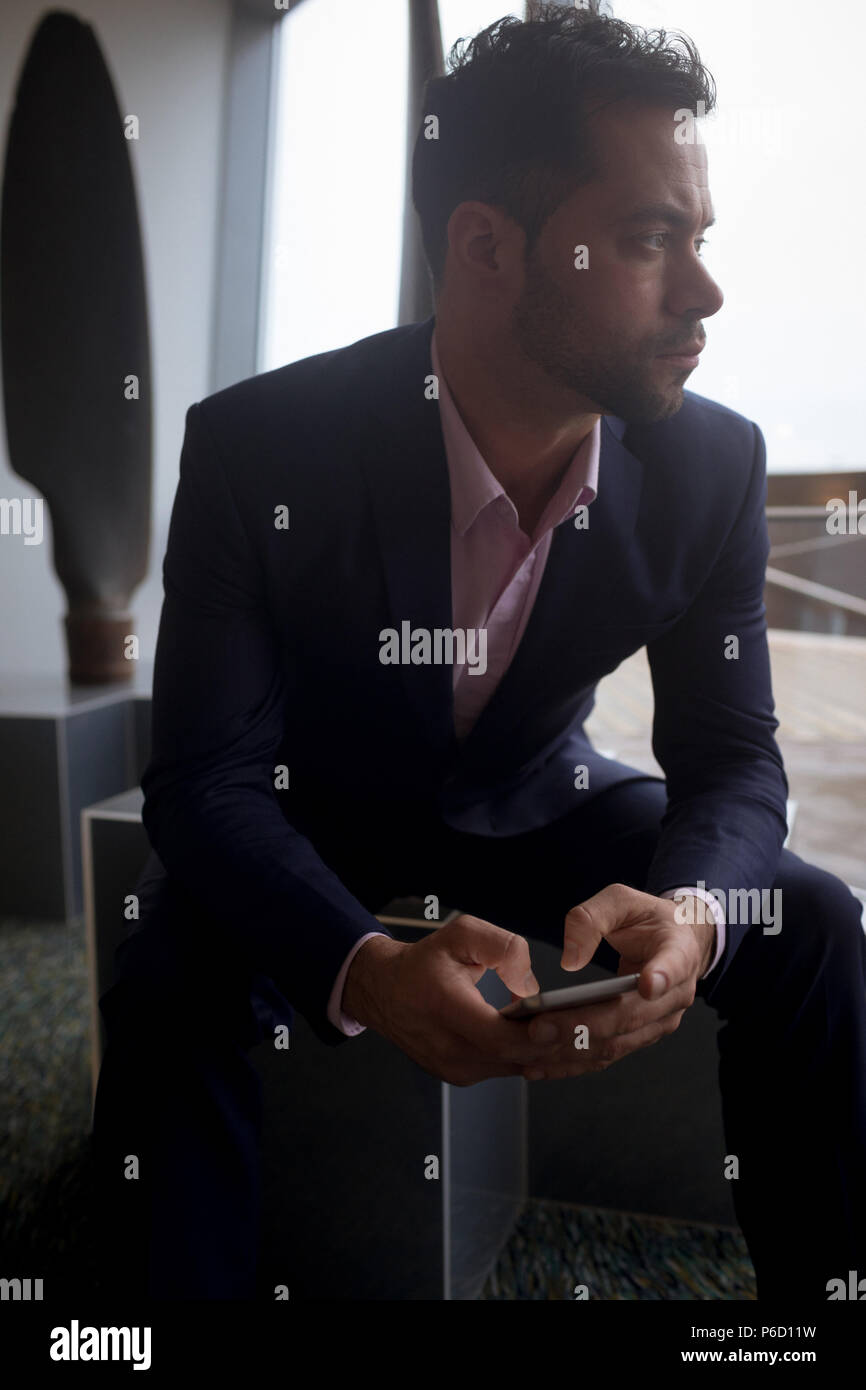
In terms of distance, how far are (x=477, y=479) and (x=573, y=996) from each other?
485 millimetres

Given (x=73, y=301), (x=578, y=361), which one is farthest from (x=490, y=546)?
(x=73, y=301)

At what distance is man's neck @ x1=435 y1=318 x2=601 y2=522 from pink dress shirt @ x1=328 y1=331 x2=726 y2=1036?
0.01m

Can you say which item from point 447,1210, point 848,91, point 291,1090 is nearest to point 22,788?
point 291,1090

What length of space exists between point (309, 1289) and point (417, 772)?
49 centimetres

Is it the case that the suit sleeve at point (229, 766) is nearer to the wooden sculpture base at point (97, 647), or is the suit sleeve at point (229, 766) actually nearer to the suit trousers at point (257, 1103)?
the suit trousers at point (257, 1103)

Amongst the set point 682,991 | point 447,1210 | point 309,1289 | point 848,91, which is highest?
point 848,91

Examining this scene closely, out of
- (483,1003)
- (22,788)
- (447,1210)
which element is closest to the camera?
(483,1003)

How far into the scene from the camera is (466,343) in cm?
93

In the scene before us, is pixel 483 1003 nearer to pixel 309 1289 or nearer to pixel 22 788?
pixel 309 1289

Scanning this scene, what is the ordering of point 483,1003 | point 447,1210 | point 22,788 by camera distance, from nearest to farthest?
point 483,1003
point 447,1210
point 22,788

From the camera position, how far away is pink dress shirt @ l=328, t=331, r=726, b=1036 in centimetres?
92

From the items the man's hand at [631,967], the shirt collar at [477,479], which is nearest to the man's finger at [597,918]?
the man's hand at [631,967]

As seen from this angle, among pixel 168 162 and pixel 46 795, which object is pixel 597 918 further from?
pixel 168 162

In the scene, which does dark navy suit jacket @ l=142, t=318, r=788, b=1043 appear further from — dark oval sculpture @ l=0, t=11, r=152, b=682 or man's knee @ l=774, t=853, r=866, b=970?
dark oval sculpture @ l=0, t=11, r=152, b=682
